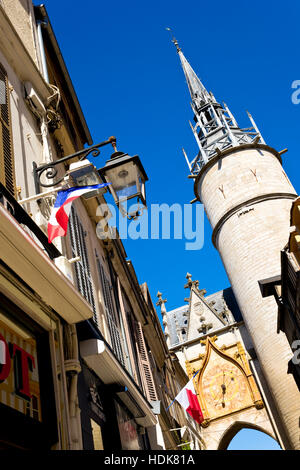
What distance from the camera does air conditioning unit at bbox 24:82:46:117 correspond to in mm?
7488

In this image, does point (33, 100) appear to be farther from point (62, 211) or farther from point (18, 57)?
point (62, 211)

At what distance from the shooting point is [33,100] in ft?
24.9

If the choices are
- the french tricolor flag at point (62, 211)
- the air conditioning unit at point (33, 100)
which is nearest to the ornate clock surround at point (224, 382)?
the air conditioning unit at point (33, 100)

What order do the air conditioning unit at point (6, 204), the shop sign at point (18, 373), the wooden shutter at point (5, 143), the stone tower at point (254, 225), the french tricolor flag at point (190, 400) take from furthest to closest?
1. the stone tower at point (254, 225)
2. the french tricolor flag at point (190, 400)
3. the wooden shutter at point (5, 143)
4. the air conditioning unit at point (6, 204)
5. the shop sign at point (18, 373)

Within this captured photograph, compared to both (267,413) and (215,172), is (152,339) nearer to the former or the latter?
(215,172)

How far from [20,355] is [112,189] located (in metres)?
2.38

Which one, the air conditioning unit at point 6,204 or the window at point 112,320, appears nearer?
the air conditioning unit at point 6,204

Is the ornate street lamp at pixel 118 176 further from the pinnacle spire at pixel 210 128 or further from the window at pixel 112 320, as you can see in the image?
the pinnacle spire at pixel 210 128

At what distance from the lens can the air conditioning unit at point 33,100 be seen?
24.6 feet

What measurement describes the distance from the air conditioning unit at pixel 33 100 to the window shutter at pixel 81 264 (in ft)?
6.55

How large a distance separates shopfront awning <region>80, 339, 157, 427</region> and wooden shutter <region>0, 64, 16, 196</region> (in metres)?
2.46

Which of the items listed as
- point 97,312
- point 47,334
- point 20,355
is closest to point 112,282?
point 97,312

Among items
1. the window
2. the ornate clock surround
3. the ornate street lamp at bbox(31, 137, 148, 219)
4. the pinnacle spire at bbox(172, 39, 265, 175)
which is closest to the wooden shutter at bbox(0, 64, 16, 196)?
the ornate street lamp at bbox(31, 137, 148, 219)

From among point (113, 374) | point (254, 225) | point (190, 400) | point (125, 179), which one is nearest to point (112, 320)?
point (113, 374)
